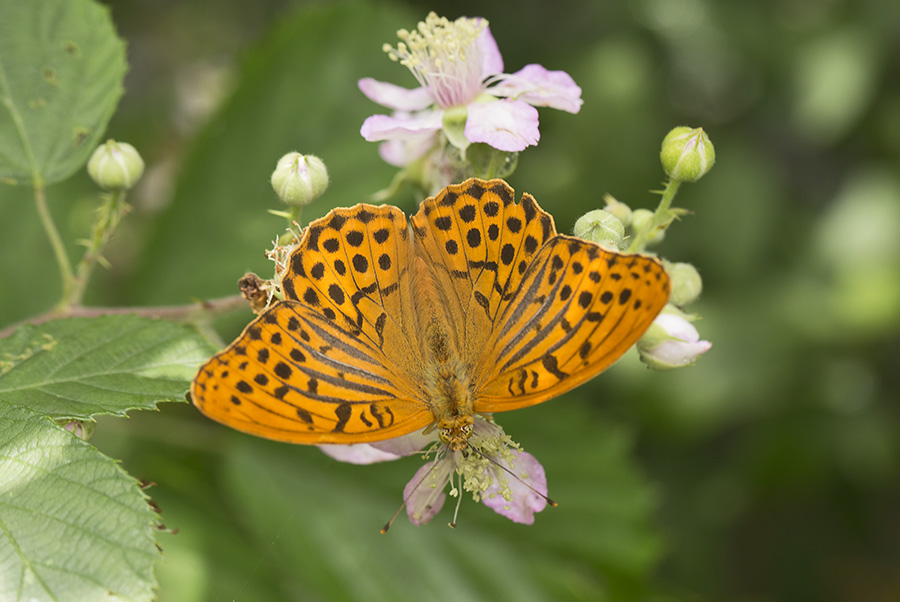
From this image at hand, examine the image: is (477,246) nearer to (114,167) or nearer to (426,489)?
(426,489)

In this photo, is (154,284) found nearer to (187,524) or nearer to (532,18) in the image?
(187,524)

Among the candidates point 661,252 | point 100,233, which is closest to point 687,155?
point 100,233

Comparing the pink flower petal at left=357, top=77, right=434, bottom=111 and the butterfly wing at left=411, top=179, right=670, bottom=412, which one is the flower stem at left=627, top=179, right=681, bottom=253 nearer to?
the butterfly wing at left=411, top=179, right=670, bottom=412

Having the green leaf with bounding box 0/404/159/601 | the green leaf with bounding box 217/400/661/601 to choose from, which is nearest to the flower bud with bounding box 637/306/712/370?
the green leaf with bounding box 0/404/159/601

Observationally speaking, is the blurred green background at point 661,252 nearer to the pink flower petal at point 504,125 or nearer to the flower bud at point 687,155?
the pink flower petal at point 504,125

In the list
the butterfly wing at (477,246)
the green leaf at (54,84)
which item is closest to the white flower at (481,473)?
the butterfly wing at (477,246)

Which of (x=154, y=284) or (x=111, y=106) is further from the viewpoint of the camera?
(x=154, y=284)

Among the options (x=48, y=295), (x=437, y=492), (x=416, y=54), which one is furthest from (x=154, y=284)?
(x=437, y=492)
